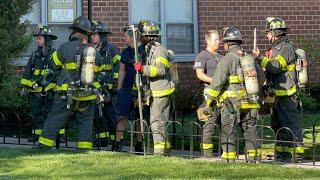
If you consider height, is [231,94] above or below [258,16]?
below

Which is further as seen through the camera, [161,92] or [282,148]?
[282,148]

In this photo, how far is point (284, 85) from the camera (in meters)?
12.1

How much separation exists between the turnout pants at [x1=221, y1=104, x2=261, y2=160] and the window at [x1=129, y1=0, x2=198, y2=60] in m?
7.40

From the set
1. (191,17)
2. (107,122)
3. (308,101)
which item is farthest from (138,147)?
(191,17)

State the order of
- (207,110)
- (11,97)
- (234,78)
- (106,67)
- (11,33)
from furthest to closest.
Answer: (11,97) < (11,33) < (106,67) < (207,110) < (234,78)

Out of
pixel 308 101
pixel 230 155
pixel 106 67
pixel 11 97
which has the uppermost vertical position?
pixel 106 67

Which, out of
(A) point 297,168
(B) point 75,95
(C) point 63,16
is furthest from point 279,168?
(C) point 63,16

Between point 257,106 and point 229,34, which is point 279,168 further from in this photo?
point 229,34

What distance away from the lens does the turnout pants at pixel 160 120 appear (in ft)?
39.2

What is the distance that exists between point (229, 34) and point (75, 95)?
2.31 m

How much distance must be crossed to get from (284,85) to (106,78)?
281 cm

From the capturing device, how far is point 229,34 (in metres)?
11.6

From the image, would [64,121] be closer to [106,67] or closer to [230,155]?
[106,67]

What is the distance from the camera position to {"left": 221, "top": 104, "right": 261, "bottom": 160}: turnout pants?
11.5m
